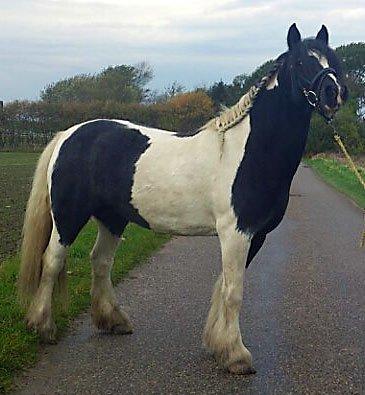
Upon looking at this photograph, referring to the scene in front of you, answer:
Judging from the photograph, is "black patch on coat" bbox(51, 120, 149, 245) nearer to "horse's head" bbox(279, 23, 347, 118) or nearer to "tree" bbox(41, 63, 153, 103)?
"horse's head" bbox(279, 23, 347, 118)

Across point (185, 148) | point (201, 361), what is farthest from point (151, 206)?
point (201, 361)

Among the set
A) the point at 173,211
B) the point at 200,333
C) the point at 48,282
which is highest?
the point at 173,211

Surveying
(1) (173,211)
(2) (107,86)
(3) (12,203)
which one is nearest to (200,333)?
(1) (173,211)

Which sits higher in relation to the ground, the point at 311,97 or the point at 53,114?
the point at 311,97

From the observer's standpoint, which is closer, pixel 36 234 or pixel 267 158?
pixel 267 158

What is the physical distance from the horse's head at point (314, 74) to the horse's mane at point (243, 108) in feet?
0.35

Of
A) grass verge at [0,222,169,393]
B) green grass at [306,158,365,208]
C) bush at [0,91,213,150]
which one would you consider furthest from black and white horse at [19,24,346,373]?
bush at [0,91,213,150]

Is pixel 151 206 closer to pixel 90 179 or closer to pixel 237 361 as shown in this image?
pixel 90 179

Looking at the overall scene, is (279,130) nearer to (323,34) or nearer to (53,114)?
(323,34)

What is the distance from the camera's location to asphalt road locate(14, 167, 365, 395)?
14.3ft

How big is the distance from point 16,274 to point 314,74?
13.4 feet

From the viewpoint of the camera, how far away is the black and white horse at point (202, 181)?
15.1 feet

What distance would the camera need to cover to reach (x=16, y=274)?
696 cm

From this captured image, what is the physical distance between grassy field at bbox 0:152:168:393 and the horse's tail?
32cm
